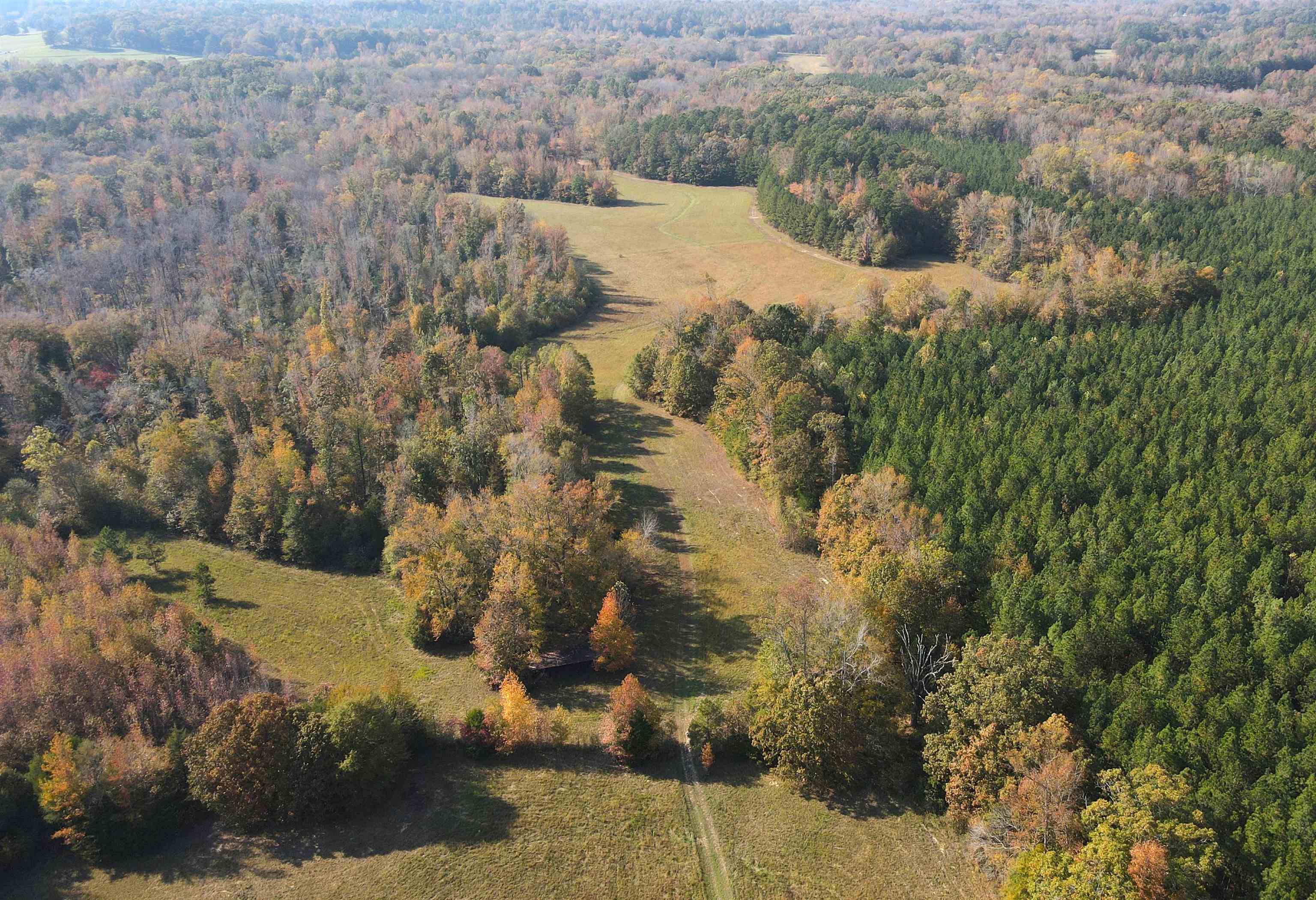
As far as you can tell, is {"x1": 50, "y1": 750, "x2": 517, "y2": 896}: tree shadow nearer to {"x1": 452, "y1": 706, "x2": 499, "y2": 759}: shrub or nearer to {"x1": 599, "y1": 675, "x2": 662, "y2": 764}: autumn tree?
{"x1": 452, "y1": 706, "x2": 499, "y2": 759}: shrub

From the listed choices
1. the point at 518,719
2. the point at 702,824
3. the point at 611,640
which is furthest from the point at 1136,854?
the point at 518,719

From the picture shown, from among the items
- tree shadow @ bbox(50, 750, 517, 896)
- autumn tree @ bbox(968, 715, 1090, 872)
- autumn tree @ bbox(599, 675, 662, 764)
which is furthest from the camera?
autumn tree @ bbox(599, 675, 662, 764)

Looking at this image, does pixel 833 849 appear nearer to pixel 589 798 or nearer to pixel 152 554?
pixel 589 798

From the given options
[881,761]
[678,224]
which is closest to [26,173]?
[678,224]

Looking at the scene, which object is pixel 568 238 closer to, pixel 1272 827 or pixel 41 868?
pixel 41 868

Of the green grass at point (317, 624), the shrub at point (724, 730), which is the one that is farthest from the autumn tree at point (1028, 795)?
the green grass at point (317, 624)

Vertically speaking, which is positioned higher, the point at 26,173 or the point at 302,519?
the point at 26,173

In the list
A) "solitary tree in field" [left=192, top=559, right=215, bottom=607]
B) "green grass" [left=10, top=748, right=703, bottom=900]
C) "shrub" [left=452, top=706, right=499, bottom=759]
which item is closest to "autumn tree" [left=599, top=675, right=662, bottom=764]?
"green grass" [left=10, top=748, right=703, bottom=900]

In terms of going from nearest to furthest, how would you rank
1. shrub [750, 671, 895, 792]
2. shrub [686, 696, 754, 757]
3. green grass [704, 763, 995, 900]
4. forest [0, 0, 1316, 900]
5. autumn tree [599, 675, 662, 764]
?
green grass [704, 763, 995, 900], forest [0, 0, 1316, 900], shrub [750, 671, 895, 792], autumn tree [599, 675, 662, 764], shrub [686, 696, 754, 757]
